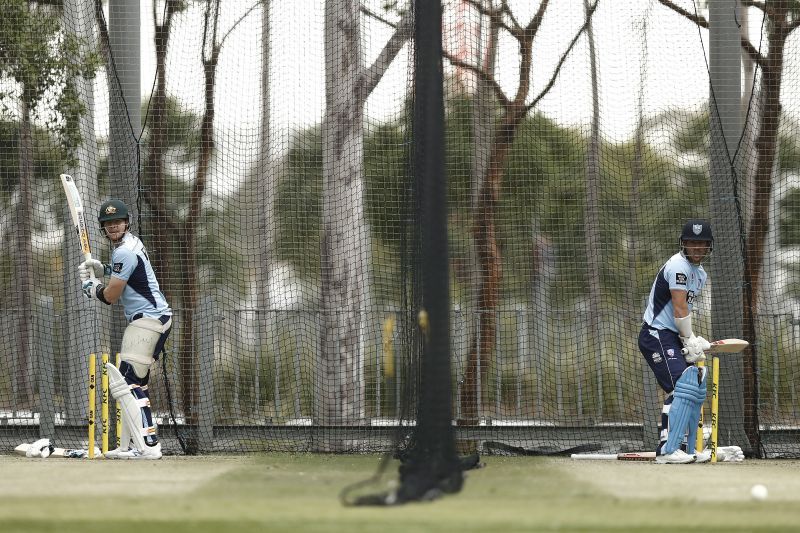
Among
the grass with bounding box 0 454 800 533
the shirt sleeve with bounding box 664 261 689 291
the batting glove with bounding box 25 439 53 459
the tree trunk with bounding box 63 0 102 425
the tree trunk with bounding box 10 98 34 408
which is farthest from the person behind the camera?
the tree trunk with bounding box 10 98 34 408

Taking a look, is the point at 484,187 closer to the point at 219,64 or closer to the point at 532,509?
the point at 219,64

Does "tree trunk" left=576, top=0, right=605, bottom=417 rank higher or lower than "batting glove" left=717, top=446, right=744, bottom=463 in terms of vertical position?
higher

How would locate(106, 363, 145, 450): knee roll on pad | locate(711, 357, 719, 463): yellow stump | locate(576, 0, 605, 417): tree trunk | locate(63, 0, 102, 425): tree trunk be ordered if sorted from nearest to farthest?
locate(106, 363, 145, 450): knee roll on pad < locate(711, 357, 719, 463): yellow stump < locate(63, 0, 102, 425): tree trunk < locate(576, 0, 605, 417): tree trunk

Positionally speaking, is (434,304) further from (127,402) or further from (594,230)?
(594,230)

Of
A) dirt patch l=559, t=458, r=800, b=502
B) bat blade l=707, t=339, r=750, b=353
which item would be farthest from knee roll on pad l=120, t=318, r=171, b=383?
bat blade l=707, t=339, r=750, b=353

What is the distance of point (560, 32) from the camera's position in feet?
35.6

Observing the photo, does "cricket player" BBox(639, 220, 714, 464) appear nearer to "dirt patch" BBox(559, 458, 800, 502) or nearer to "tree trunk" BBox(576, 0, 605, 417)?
"dirt patch" BBox(559, 458, 800, 502)

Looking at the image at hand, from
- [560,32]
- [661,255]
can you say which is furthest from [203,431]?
[661,255]

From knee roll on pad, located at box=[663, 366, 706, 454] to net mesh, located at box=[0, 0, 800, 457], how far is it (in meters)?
1.12

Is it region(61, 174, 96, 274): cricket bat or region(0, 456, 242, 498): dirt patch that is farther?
region(61, 174, 96, 274): cricket bat

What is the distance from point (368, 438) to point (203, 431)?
1.47 m

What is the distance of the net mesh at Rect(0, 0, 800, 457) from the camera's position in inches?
397

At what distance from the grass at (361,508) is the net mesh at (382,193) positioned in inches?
62.0

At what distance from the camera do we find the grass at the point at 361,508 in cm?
514
